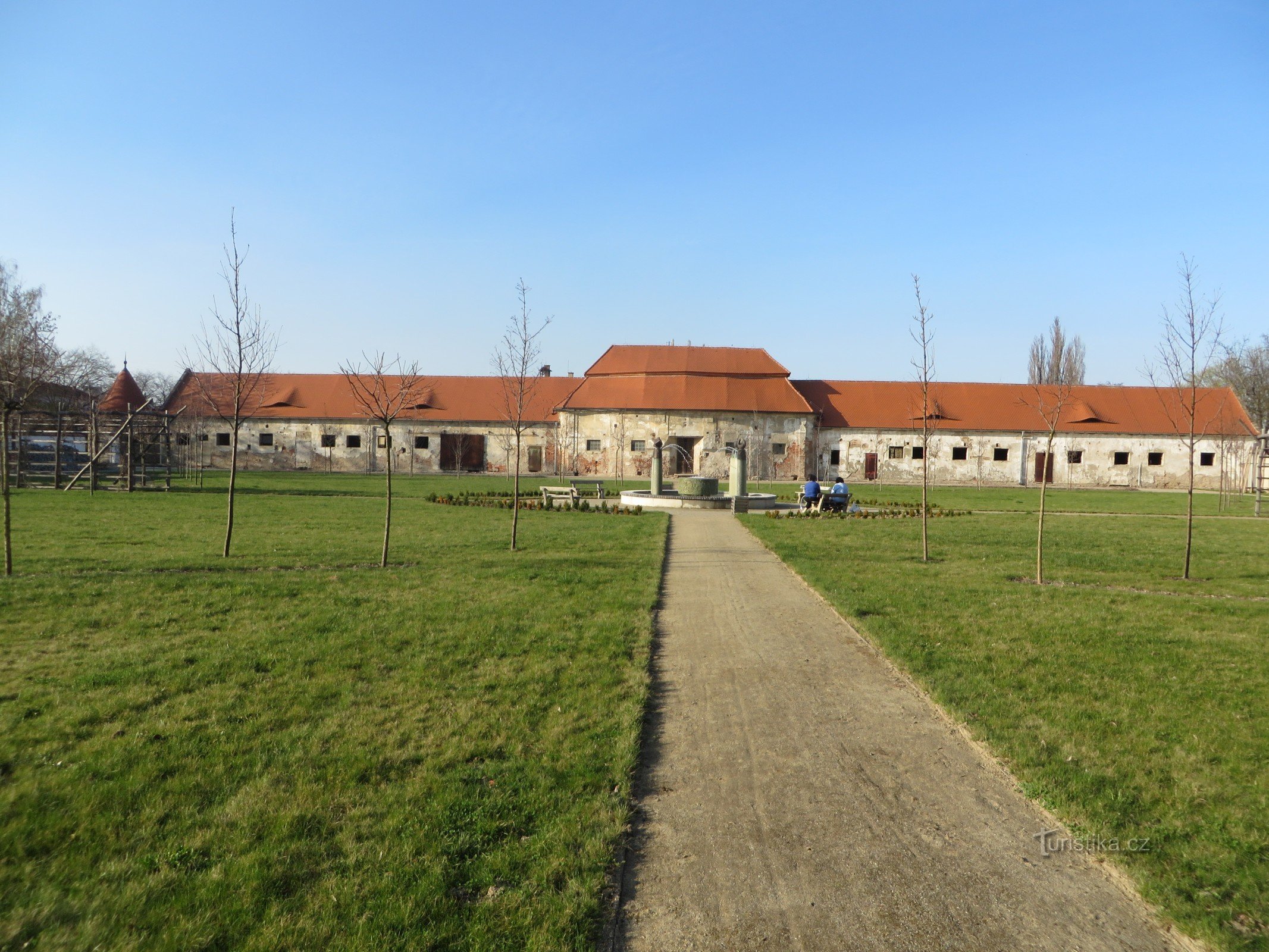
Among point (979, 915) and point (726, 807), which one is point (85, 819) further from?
point (979, 915)

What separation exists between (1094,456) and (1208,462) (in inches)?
264

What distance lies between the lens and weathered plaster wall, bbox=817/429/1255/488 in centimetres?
4491

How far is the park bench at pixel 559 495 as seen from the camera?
2372 cm

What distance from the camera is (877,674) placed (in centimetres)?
673

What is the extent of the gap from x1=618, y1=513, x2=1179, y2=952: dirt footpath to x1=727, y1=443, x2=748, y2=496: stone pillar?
17259 mm

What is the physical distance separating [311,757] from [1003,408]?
49642 mm

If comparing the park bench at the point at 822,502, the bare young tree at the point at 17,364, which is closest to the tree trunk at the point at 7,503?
the bare young tree at the point at 17,364

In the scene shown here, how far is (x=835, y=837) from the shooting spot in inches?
155

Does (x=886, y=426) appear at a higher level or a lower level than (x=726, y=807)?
higher

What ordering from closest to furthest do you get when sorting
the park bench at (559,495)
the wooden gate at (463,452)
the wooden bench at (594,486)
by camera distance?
the park bench at (559,495)
the wooden bench at (594,486)
the wooden gate at (463,452)

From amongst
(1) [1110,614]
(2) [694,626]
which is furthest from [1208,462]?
(2) [694,626]

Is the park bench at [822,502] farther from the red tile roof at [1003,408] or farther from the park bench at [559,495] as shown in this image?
the red tile roof at [1003,408]

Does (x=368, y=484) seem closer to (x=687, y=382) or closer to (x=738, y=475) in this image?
(x=738, y=475)

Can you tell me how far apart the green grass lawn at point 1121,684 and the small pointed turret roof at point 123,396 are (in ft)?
116
